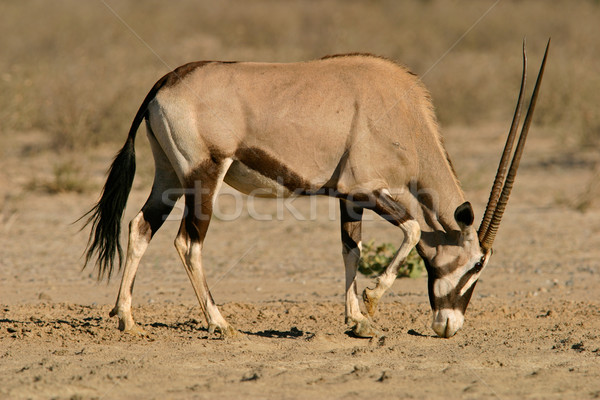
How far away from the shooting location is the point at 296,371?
4840 mm

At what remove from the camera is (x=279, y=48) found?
72.8ft

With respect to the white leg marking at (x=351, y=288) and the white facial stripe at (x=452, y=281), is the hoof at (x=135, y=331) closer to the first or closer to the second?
the white leg marking at (x=351, y=288)

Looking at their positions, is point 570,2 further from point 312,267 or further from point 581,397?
point 581,397

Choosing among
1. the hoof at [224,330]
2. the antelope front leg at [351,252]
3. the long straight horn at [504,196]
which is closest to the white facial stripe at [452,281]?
the long straight horn at [504,196]

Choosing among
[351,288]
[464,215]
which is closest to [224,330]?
[351,288]

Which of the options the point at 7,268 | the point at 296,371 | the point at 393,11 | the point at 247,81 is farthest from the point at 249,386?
the point at 393,11

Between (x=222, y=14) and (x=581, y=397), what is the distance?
82.9 feet

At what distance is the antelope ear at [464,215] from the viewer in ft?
17.6

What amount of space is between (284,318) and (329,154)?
5.15ft

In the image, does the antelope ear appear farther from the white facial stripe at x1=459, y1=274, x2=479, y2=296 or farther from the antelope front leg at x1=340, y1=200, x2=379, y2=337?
the antelope front leg at x1=340, y1=200, x2=379, y2=337

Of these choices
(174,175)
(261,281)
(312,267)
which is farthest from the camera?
(312,267)

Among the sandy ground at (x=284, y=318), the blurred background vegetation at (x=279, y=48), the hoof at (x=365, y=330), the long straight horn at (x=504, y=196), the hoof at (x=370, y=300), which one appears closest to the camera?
the sandy ground at (x=284, y=318)

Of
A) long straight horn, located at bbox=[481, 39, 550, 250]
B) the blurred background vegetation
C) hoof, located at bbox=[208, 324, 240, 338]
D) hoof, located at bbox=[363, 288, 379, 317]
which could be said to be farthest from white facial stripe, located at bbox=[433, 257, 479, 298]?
the blurred background vegetation

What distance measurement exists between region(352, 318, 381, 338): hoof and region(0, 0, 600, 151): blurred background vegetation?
882 cm
